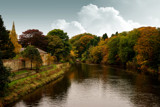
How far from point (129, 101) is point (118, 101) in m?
1.58

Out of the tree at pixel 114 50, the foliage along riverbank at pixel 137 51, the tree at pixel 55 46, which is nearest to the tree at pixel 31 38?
the tree at pixel 55 46

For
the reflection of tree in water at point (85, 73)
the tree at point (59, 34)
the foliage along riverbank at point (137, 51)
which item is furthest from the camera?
the tree at point (59, 34)

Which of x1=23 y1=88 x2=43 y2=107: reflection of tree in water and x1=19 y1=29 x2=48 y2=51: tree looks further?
x1=19 y1=29 x2=48 y2=51: tree

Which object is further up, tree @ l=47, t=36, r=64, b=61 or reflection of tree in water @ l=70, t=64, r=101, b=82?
tree @ l=47, t=36, r=64, b=61

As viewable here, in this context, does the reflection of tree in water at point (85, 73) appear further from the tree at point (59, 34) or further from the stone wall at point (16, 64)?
the tree at point (59, 34)

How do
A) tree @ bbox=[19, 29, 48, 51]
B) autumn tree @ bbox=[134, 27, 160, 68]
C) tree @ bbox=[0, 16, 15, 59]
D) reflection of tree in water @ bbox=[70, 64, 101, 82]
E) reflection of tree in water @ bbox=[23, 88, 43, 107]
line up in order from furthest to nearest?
tree @ bbox=[19, 29, 48, 51] < autumn tree @ bbox=[134, 27, 160, 68] < reflection of tree in water @ bbox=[70, 64, 101, 82] < tree @ bbox=[0, 16, 15, 59] < reflection of tree in water @ bbox=[23, 88, 43, 107]

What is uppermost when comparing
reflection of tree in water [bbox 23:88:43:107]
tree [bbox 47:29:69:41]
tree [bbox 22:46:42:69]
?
tree [bbox 47:29:69:41]

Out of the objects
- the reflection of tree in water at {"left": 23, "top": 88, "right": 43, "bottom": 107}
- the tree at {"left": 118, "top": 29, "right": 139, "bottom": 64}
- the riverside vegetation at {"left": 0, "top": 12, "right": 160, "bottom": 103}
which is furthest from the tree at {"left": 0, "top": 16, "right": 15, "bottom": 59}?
the tree at {"left": 118, "top": 29, "right": 139, "bottom": 64}

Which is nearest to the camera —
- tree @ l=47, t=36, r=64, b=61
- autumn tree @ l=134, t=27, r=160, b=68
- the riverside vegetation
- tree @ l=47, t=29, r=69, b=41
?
the riverside vegetation

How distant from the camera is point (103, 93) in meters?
Result: 27.0

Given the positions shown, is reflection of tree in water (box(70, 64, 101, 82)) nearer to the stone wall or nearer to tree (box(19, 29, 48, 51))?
the stone wall

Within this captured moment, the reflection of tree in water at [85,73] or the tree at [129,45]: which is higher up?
the tree at [129,45]

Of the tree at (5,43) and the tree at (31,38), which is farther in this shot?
the tree at (31,38)

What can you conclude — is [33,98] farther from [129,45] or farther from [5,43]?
[129,45]
